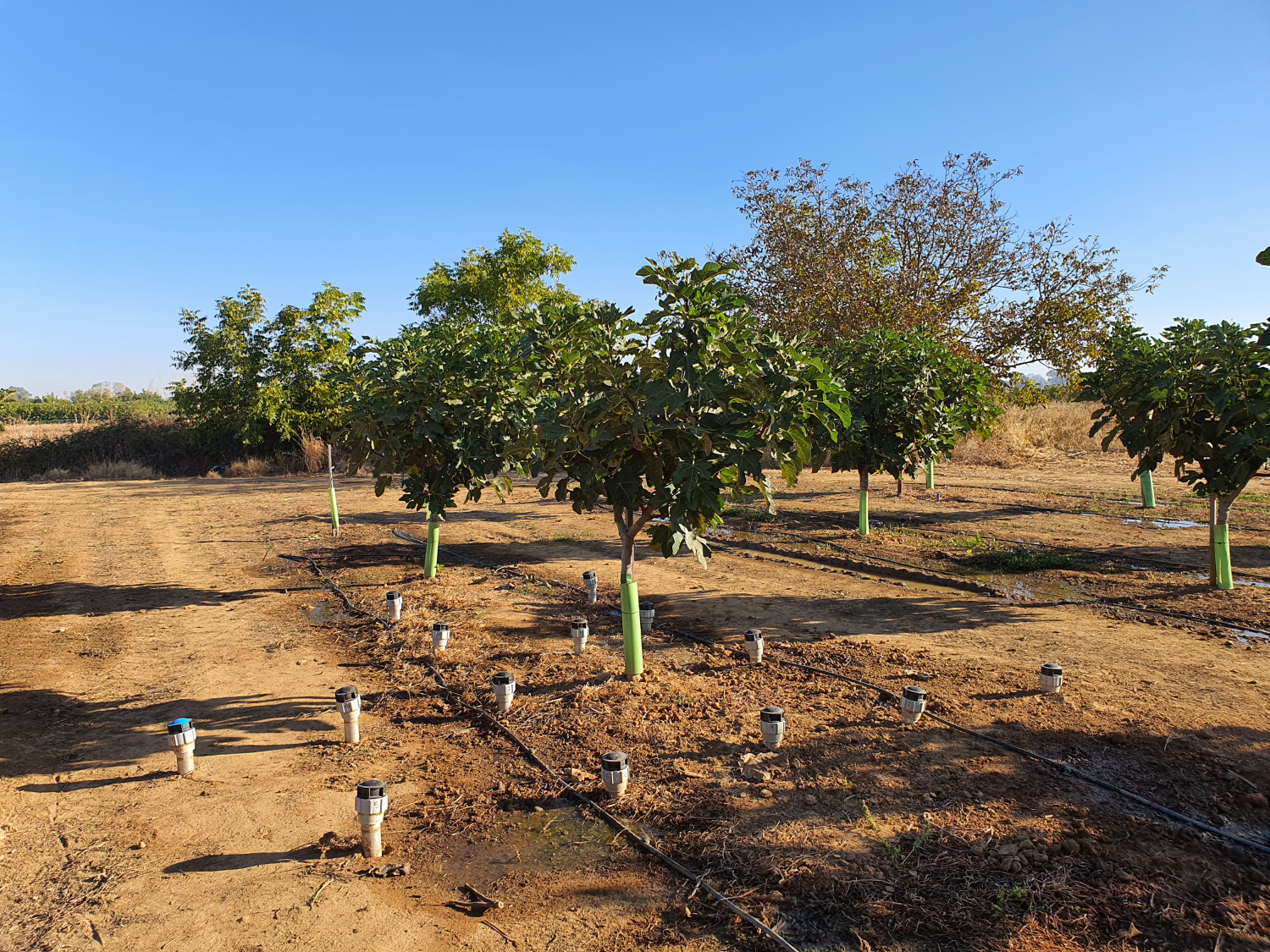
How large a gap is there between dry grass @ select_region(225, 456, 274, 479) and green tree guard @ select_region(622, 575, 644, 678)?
2522 cm

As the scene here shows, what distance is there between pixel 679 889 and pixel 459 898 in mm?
1039

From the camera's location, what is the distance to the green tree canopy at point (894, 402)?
11164mm

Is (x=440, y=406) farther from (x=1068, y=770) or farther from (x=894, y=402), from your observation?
(x=894, y=402)

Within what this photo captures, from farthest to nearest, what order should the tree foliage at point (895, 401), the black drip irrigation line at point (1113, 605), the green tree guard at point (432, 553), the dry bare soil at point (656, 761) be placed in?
the tree foliage at point (895, 401), the green tree guard at point (432, 553), the black drip irrigation line at point (1113, 605), the dry bare soil at point (656, 761)

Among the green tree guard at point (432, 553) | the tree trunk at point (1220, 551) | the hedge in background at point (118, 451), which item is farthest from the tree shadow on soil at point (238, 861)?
the hedge in background at point (118, 451)

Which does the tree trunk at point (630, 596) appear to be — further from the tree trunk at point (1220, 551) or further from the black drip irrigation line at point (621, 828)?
the tree trunk at point (1220, 551)

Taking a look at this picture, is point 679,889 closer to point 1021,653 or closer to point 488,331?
point 1021,653

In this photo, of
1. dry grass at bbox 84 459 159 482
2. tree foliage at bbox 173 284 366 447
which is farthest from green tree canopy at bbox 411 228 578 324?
dry grass at bbox 84 459 159 482

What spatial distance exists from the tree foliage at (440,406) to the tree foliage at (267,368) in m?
0.70

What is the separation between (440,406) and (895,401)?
7015 millimetres

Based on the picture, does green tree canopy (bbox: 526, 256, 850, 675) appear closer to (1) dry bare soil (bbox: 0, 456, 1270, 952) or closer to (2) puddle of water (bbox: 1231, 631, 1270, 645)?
(1) dry bare soil (bbox: 0, 456, 1270, 952)

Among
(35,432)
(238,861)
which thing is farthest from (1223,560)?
(35,432)

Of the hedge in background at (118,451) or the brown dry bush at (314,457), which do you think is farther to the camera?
the hedge in background at (118,451)

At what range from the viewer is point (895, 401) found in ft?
36.8
